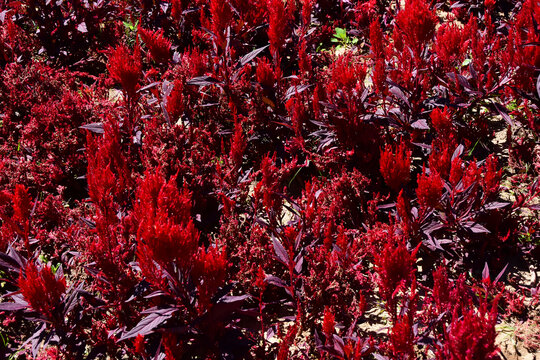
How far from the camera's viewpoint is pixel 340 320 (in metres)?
2.55

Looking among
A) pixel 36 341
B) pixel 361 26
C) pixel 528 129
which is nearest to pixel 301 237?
pixel 36 341

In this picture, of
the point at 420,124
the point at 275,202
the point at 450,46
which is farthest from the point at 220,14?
the point at 450,46

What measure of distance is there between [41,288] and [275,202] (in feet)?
4.28

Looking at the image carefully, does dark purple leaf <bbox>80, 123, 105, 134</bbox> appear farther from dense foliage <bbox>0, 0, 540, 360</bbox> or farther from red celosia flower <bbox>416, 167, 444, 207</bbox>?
red celosia flower <bbox>416, 167, 444, 207</bbox>

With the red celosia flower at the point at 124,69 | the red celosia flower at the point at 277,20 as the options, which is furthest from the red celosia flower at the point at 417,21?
the red celosia flower at the point at 124,69

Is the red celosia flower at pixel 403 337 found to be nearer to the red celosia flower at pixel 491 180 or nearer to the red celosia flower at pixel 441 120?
the red celosia flower at pixel 491 180

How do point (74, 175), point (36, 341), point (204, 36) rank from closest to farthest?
point (36, 341), point (74, 175), point (204, 36)

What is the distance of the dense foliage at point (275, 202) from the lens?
2164 millimetres

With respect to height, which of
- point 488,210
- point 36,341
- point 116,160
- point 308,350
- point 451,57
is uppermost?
point 451,57

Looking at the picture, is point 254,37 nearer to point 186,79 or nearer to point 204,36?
point 204,36

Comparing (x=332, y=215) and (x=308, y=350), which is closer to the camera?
(x=308, y=350)

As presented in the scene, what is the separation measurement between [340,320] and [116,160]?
162 centimetres

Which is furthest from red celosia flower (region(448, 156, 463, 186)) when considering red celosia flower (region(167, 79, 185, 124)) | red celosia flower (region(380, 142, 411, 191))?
red celosia flower (region(167, 79, 185, 124))

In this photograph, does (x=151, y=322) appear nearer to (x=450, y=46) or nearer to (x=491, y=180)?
(x=491, y=180)
